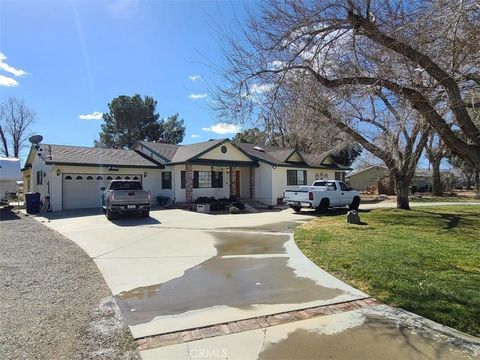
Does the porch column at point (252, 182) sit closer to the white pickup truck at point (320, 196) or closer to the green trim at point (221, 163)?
the green trim at point (221, 163)

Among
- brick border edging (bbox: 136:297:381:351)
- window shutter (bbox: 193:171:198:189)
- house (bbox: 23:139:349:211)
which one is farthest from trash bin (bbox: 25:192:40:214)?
brick border edging (bbox: 136:297:381:351)

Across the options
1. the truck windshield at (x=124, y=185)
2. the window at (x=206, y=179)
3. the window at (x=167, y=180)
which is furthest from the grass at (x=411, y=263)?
the window at (x=167, y=180)

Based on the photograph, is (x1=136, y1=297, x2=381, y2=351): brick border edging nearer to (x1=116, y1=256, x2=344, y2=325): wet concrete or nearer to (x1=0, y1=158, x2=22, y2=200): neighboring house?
(x1=116, y1=256, x2=344, y2=325): wet concrete

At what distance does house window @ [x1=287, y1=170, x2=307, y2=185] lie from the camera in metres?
28.4

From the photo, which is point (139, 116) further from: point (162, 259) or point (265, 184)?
point (162, 259)

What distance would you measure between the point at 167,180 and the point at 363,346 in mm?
23142

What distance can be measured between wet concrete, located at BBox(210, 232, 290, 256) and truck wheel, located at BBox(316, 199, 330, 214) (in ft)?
29.8

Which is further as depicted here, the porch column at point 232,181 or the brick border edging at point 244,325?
the porch column at point 232,181

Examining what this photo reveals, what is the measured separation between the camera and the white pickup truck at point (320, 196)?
2008 cm

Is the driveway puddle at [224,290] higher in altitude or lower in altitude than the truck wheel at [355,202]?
lower

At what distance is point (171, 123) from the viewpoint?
173 feet

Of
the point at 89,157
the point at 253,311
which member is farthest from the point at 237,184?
the point at 253,311

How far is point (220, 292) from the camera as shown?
5.95 metres

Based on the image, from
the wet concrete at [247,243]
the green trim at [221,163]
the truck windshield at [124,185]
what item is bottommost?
the wet concrete at [247,243]
